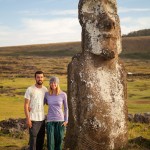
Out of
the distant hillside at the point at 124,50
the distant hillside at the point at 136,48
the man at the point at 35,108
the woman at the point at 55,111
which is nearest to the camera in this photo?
the man at the point at 35,108

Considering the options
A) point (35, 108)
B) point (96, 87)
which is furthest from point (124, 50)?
point (35, 108)

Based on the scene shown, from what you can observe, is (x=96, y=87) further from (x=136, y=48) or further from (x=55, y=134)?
(x=136, y=48)

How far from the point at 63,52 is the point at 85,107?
500ft

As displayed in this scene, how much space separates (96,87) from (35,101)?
2608 mm

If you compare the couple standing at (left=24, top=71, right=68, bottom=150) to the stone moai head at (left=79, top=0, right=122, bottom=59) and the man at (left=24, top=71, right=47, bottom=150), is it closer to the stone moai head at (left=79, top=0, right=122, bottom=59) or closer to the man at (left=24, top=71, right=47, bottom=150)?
the man at (left=24, top=71, right=47, bottom=150)

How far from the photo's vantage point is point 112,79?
489 inches

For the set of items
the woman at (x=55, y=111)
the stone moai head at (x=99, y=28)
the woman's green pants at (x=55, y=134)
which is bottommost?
the woman's green pants at (x=55, y=134)

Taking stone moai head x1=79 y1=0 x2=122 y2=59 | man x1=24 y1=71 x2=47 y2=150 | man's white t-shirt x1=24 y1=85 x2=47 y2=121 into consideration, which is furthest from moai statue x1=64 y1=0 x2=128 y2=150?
man's white t-shirt x1=24 y1=85 x2=47 y2=121

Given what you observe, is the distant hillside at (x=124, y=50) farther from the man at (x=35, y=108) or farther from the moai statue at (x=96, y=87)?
the man at (x=35, y=108)

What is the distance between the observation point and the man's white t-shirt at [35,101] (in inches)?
399

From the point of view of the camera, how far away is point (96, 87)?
12.2 m

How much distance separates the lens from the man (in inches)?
399

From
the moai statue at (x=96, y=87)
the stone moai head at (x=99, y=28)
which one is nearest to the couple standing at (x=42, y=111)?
the moai statue at (x=96, y=87)

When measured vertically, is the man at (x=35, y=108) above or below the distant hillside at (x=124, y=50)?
below
